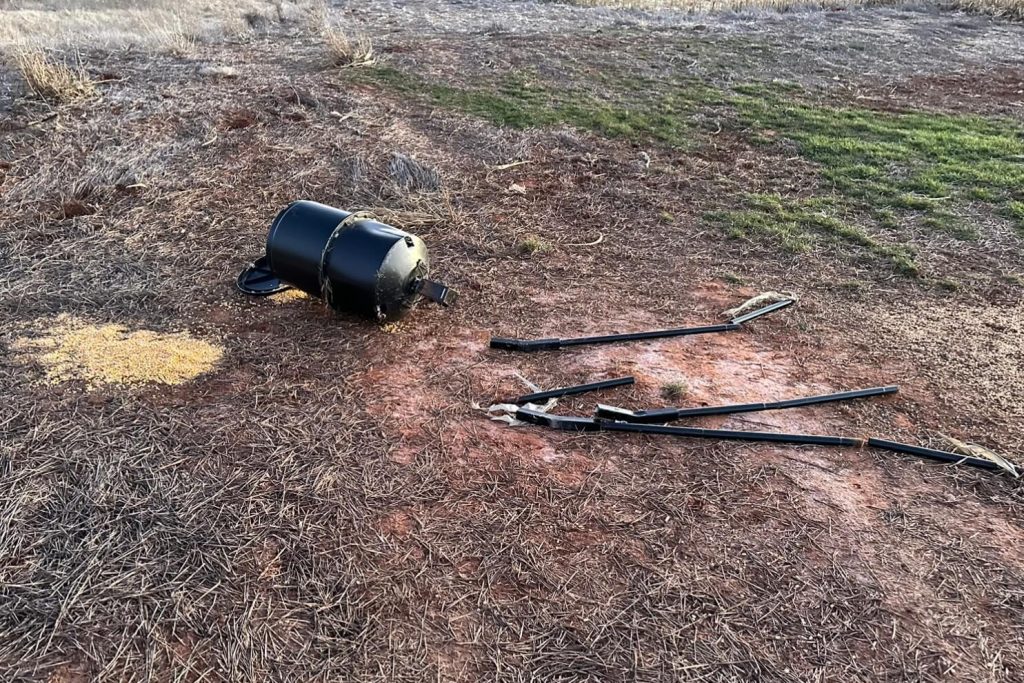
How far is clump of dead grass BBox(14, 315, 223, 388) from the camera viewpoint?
299 cm

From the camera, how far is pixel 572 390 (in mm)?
2996

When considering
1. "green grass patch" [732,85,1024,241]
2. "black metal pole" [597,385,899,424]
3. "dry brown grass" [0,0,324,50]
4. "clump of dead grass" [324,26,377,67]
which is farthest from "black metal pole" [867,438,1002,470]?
"dry brown grass" [0,0,324,50]

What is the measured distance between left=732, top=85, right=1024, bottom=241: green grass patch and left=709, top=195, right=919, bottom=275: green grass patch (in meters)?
0.29

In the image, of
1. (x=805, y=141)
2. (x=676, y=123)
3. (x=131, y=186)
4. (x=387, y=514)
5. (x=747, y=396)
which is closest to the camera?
(x=387, y=514)

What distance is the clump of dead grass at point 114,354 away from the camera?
299 centimetres

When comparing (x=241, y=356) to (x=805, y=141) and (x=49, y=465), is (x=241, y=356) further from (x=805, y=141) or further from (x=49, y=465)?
(x=805, y=141)

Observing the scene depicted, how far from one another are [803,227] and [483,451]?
3093 mm

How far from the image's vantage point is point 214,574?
2146 millimetres

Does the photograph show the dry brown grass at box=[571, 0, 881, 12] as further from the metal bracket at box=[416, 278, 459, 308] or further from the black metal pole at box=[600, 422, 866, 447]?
the black metal pole at box=[600, 422, 866, 447]

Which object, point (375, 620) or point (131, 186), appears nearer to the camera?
point (375, 620)

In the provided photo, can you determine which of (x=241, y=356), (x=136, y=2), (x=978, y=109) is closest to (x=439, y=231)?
(x=241, y=356)

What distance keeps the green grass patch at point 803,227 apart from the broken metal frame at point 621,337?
1.00 metres

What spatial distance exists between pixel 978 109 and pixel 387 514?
7.21 metres

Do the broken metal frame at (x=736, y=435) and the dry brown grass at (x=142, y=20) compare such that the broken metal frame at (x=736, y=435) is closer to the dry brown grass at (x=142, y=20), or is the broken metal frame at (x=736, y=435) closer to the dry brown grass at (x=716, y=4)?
the dry brown grass at (x=142, y=20)
